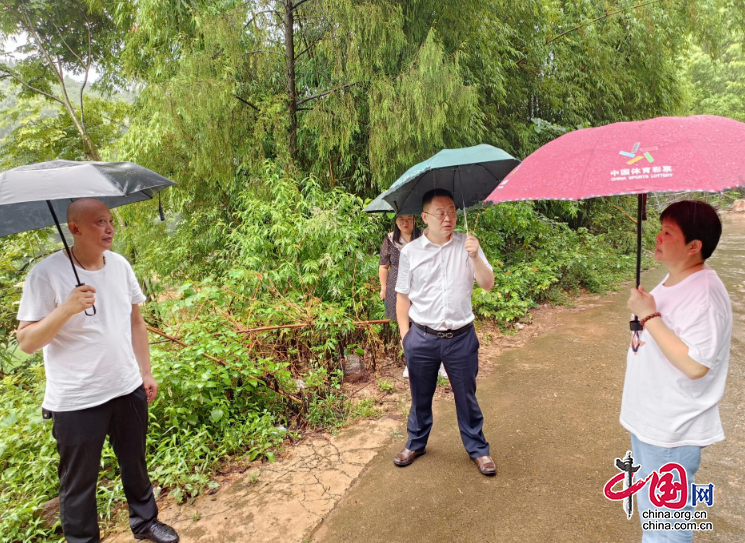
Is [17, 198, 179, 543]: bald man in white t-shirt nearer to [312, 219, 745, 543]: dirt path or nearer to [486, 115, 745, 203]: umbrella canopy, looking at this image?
[312, 219, 745, 543]: dirt path

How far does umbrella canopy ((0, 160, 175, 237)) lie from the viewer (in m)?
1.56

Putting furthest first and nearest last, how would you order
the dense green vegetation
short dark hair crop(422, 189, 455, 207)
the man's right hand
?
1. the dense green vegetation
2. short dark hair crop(422, 189, 455, 207)
3. the man's right hand

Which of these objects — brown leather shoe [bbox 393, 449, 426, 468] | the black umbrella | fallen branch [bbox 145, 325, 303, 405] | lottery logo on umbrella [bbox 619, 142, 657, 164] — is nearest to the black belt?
brown leather shoe [bbox 393, 449, 426, 468]

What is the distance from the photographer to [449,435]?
2.99 metres

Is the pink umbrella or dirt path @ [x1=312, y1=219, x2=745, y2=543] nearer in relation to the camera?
the pink umbrella

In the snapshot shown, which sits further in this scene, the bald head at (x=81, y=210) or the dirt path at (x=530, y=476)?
the dirt path at (x=530, y=476)

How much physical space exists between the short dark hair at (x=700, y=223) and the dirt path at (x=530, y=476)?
142cm

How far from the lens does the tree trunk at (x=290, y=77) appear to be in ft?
16.8

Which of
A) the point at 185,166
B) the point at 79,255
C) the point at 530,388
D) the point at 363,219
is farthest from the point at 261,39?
the point at 530,388

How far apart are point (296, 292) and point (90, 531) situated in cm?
255

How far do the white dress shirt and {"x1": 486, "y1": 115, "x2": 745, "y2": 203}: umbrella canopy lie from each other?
2.66ft

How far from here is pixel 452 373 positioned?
2.44 meters

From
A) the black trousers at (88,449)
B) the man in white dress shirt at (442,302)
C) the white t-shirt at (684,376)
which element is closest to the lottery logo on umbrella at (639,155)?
the white t-shirt at (684,376)

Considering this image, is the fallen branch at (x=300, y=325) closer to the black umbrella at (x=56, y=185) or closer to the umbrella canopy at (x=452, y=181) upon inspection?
the umbrella canopy at (x=452, y=181)
